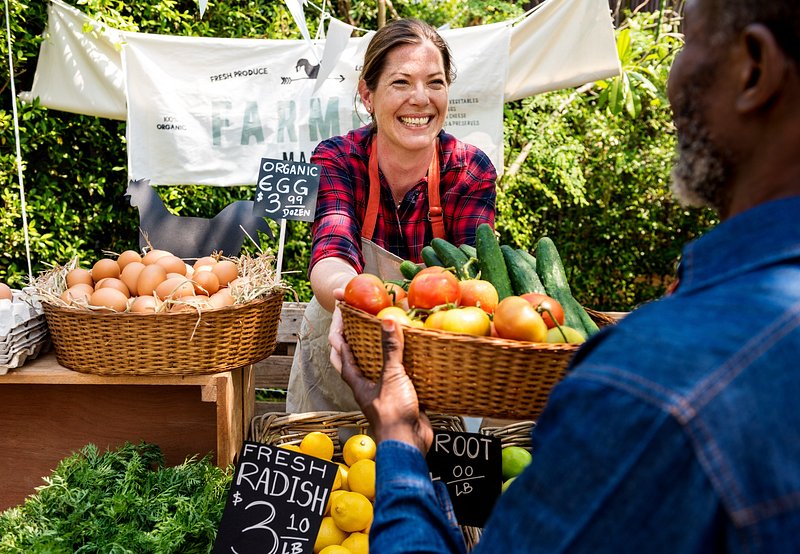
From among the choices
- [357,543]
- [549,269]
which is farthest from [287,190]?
[357,543]

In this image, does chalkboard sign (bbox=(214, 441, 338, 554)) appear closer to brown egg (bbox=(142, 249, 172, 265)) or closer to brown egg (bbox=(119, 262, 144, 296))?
brown egg (bbox=(119, 262, 144, 296))

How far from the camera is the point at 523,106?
5398mm

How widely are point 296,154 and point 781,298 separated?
3601mm

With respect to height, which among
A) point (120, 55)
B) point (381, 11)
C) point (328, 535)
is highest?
point (381, 11)

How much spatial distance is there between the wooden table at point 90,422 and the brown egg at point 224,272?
0.30 meters

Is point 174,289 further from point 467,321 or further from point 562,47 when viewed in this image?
point 562,47

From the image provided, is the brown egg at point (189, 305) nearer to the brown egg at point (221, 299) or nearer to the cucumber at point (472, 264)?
the brown egg at point (221, 299)

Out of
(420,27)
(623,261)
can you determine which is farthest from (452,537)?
(623,261)

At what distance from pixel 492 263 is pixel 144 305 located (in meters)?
0.98

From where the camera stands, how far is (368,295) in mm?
1535

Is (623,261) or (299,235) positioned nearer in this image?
(299,235)

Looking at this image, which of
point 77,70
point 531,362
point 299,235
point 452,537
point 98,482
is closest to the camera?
point 452,537

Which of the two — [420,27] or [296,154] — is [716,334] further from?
[296,154]

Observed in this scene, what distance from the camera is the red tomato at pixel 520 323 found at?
4.59 feet
